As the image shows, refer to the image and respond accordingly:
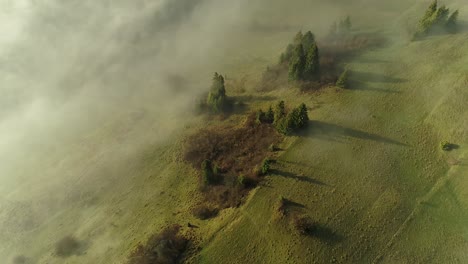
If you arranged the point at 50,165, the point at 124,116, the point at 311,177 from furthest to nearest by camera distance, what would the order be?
1. the point at 124,116
2. the point at 50,165
3. the point at 311,177

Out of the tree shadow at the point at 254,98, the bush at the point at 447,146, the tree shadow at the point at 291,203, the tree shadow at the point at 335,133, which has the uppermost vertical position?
the tree shadow at the point at 254,98

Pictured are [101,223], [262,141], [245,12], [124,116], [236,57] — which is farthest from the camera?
[245,12]

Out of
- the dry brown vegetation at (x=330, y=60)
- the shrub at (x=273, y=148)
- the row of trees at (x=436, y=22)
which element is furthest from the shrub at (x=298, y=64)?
the row of trees at (x=436, y=22)

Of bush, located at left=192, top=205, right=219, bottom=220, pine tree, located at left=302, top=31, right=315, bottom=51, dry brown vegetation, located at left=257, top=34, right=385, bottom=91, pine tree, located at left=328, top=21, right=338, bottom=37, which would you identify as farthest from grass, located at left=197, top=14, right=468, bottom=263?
pine tree, located at left=328, top=21, right=338, bottom=37

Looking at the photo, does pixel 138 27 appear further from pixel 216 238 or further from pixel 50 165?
pixel 216 238

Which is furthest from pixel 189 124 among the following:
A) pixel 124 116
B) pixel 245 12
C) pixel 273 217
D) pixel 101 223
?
pixel 245 12

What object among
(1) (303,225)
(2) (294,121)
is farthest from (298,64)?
(1) (303,225)

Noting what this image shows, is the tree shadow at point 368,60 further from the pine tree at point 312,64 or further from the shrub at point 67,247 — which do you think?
the shrub at point 67,247
